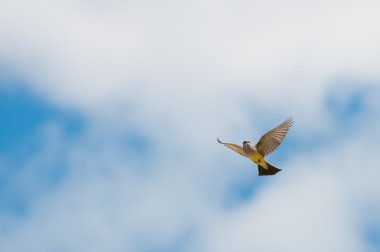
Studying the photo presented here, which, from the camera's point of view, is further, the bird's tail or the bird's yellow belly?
the bird's yellow belly

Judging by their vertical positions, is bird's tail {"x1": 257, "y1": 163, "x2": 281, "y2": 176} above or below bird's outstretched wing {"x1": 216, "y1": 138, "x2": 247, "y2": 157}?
below

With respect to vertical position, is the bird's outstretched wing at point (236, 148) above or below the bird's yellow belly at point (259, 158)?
above

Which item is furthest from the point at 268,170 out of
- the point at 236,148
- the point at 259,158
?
the point at 236,148

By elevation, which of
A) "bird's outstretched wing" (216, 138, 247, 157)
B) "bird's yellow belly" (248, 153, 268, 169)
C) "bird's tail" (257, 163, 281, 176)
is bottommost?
"bird's tail" (257, 163, 281, 176)

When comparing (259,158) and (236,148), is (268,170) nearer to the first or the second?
(259,158)

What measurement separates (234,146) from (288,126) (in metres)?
2.50

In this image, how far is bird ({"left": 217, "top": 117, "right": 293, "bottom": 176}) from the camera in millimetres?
24188

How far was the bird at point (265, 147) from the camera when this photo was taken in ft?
79.4

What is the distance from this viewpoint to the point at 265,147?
24922mm

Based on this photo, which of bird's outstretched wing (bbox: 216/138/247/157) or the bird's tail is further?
bird's outstretched wing (bbox: 216/138/247/157)

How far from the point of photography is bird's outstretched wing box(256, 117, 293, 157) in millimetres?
24156

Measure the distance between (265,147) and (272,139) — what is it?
0.48 metres

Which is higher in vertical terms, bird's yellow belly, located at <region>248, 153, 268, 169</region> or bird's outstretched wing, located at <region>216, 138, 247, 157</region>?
bird's outstretched wing, located at <region>216, 138, 247, 157</region>

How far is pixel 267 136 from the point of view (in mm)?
24578
